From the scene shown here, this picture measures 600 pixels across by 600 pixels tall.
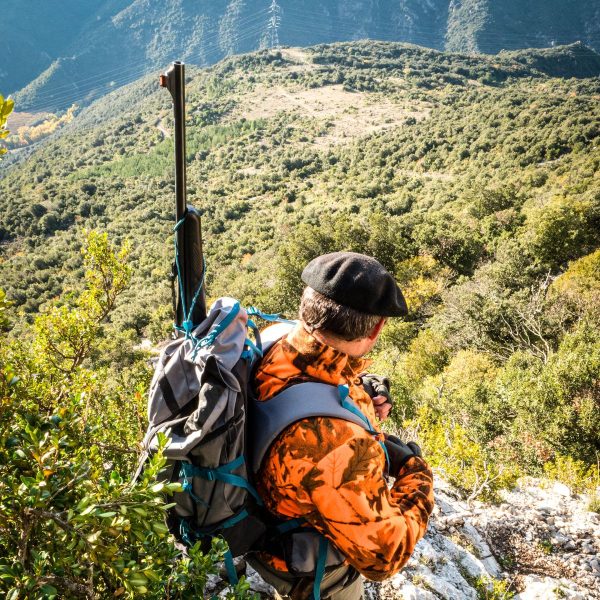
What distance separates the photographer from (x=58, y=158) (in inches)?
4161

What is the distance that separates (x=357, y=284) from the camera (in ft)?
6.34

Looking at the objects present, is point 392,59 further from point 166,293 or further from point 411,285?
point 411,285

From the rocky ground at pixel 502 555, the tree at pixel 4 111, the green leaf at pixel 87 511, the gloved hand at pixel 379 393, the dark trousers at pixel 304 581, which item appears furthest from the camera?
the rocky ground at pixel 502 555

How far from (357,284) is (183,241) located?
99 cm

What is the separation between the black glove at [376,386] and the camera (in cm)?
265

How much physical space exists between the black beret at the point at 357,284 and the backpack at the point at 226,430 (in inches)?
16.3

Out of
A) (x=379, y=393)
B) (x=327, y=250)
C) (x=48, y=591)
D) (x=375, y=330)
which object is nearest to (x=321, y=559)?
(x=379, y=393)

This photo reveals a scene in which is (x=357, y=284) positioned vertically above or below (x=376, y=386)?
above

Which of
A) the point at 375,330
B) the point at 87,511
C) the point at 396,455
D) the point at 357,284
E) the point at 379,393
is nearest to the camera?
the point at 87,511

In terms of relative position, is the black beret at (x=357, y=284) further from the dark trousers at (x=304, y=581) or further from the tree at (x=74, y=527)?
the dark trousers at (x=304, y=581)

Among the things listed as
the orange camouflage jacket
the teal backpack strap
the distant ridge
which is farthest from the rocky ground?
Result: the distant ridge

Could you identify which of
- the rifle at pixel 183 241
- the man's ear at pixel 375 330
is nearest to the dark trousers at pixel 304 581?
the man's ear at pixel 375 330

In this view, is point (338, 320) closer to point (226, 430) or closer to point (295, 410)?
point (295, 410)

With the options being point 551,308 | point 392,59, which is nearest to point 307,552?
point 551,308
